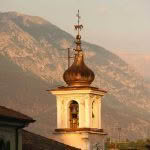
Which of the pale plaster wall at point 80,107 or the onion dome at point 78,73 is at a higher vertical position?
the onion dome at point 78,73

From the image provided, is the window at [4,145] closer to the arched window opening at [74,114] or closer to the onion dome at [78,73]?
the arched window opening at [74,114]

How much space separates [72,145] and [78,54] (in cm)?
668

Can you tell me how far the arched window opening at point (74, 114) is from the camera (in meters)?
68.4

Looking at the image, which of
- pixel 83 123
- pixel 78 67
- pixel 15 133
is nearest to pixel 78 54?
pixel 78 67

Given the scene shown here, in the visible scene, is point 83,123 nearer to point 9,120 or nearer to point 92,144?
point 92,144

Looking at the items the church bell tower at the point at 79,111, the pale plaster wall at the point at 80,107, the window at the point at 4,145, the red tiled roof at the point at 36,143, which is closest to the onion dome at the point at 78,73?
the church bell tower at the point at 79,111

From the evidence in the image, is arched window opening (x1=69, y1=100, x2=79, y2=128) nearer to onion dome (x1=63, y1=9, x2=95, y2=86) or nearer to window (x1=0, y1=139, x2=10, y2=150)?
onion dome (x1=63, y1=9, x2=95, y2=86)

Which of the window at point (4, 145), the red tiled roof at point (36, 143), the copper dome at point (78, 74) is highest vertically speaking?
the copper dome at point (78, 74)

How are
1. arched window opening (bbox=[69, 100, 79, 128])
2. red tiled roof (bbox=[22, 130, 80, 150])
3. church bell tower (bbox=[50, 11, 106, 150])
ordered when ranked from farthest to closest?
arched window opening (bbox=[69, 100, 79, 128])
church bell tower (bbox=[50, 11, 106, 150])
red tiled roof (bbox=[22, 130, 80, 150])

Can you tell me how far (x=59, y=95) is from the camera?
226 ft

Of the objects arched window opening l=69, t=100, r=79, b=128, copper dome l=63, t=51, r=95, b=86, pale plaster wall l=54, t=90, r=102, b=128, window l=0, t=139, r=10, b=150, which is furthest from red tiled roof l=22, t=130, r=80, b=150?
window l=0, t=139, r=10, b=150

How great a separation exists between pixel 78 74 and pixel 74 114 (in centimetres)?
269

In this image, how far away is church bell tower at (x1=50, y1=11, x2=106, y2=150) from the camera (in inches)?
2662

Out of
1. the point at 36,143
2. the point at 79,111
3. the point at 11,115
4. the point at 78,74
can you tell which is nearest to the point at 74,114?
the point at 79,111
